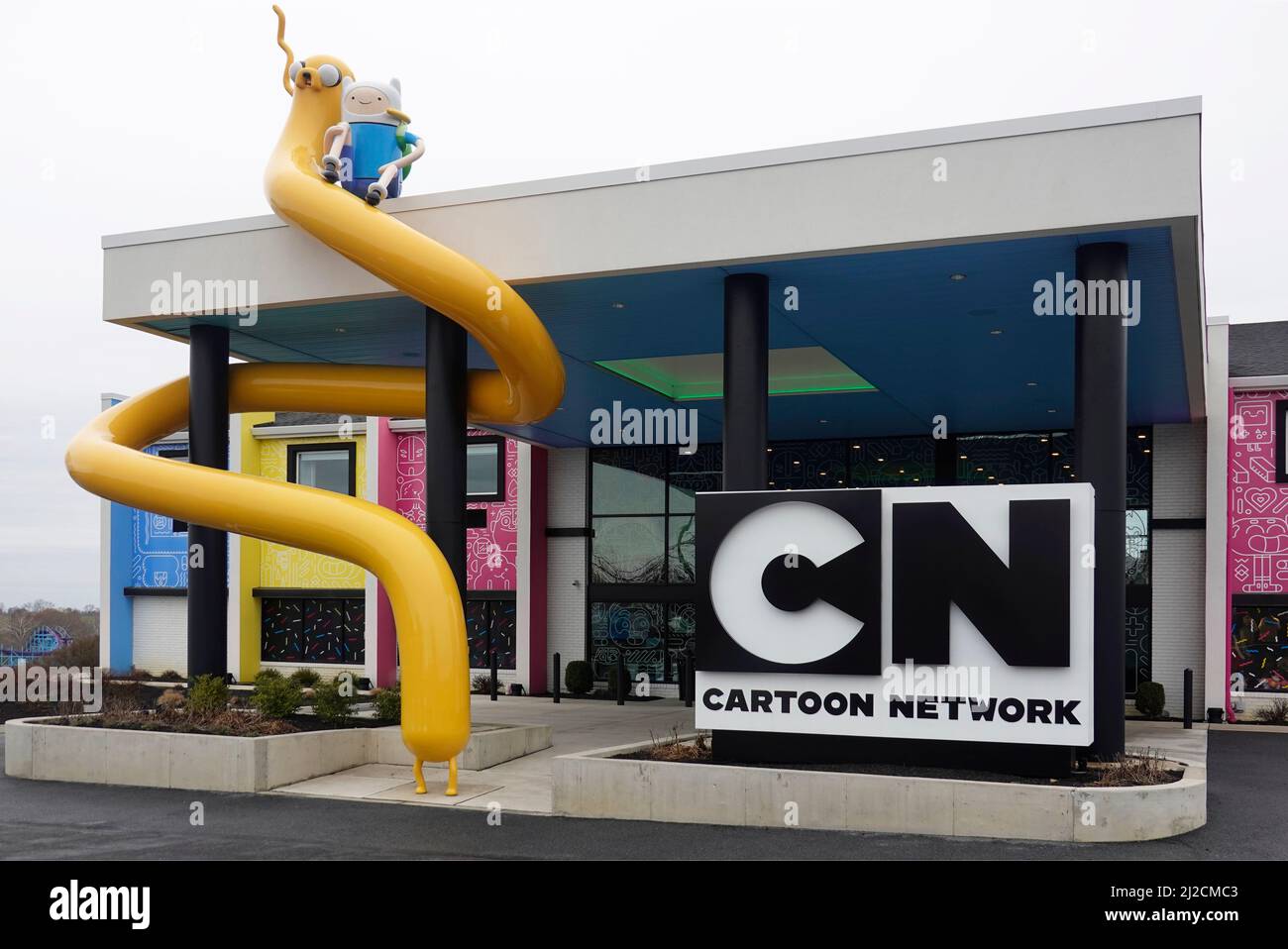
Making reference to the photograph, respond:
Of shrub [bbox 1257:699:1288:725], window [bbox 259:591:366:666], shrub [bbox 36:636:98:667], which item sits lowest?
shrub [bbox 36:636:98:667]

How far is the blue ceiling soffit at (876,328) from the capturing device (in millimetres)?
12414

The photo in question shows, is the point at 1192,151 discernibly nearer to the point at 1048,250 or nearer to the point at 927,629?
the point at 1048,250

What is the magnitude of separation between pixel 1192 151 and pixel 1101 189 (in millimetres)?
807

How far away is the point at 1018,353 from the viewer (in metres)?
16.7

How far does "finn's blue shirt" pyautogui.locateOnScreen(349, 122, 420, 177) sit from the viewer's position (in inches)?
546

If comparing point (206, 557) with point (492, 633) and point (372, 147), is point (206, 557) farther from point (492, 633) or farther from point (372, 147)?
point (492, 633)

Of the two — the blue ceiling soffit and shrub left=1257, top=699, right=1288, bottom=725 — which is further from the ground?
the blue ceiling soffit

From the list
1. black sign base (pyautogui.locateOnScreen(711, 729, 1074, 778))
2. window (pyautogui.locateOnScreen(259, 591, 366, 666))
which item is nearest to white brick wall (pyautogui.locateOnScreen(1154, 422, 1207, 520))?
black sign base (pyautogui.locateOnScreen(711, 729, 1074, 778))

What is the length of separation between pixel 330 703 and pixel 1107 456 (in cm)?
964

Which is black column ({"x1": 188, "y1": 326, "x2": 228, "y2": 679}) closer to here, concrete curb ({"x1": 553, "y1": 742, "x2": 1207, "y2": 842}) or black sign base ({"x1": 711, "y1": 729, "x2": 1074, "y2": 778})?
concrete curb ({"x1": 553, "y1": 742, "x2": 1207, "y2": 842})

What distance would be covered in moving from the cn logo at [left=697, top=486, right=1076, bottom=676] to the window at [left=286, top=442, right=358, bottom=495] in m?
17.5

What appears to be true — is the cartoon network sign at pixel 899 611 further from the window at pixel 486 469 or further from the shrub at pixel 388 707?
the window at pixel 486 469

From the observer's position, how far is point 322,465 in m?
27.8

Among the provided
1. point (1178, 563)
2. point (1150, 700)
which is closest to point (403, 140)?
point (1150, 700)
